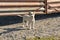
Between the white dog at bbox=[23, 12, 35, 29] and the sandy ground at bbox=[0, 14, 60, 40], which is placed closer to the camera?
the sandy ground at bbox=[0, 14, 60, 40]

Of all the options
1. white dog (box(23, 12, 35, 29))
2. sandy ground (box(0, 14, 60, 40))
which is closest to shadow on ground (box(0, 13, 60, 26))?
sandy ground (box(0, 14, 60, 40))

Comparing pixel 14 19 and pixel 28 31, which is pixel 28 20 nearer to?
pixel 28 31

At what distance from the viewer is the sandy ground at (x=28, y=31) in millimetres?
7095

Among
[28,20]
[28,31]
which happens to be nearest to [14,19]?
[28,20]

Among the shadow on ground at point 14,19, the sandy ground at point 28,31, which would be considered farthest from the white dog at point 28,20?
the shadow on ground at point 14,19

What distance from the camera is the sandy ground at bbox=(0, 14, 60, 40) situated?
7.09m

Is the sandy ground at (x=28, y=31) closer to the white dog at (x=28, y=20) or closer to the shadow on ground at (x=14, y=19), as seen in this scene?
the shadow on ground at (x=14, y=19)

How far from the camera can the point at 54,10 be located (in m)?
8.79

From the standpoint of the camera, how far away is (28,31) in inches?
294

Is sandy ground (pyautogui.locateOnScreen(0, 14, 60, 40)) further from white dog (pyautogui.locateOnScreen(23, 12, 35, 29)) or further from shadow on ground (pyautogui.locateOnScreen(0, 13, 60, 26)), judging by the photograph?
white dog (pyautogui.locateOnScreen(23, 12, 35, 29))

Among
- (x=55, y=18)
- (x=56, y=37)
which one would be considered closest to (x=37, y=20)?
(x=55, y=18)

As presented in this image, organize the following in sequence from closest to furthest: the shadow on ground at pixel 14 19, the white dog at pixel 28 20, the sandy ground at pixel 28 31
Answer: the sandy ground at pixel 28 31 → the white dog at pixel 28 20 → the shadow on ground at pixel 14 19

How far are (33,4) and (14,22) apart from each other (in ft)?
3.59

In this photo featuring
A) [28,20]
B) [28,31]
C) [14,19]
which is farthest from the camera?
[14,19]
